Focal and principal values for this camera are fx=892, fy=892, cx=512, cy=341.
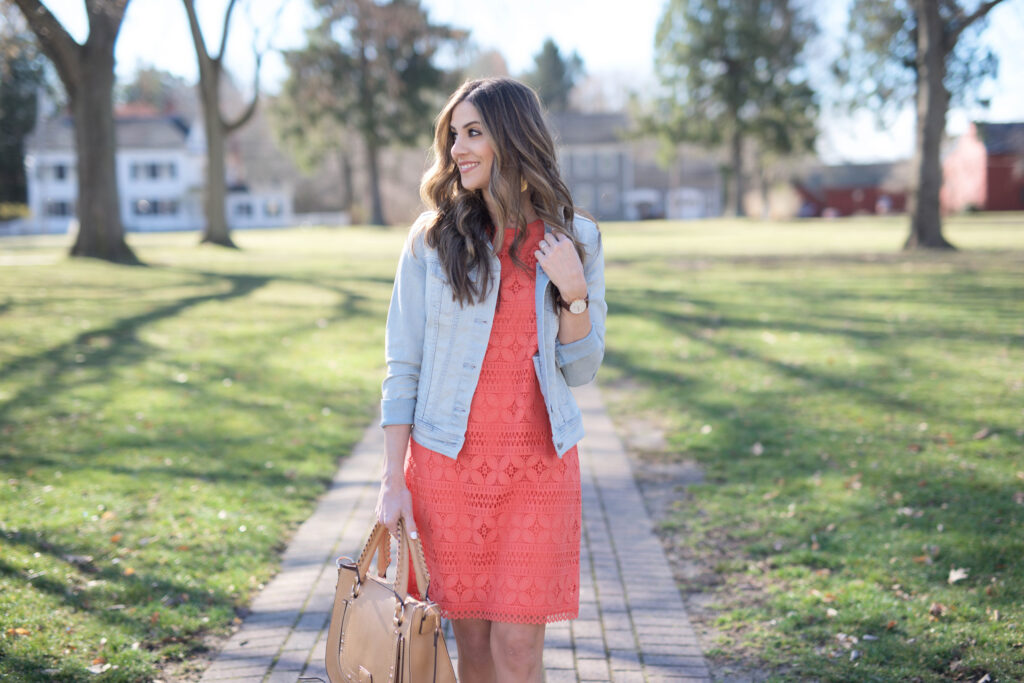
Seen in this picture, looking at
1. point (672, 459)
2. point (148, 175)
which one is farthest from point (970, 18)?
point (148, 175)

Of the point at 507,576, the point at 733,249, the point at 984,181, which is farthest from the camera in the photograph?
the point at 984,181

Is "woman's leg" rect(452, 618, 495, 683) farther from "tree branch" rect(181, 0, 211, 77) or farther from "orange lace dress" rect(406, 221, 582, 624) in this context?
"tree branch" rect(181, 0, 211, 77)

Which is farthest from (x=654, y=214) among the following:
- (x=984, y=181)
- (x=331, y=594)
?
(x=331, y=594)

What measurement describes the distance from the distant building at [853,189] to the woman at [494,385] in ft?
223

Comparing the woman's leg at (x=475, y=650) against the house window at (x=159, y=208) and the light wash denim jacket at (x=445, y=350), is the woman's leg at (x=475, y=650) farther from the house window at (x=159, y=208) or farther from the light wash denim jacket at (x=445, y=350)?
the house window at (x=159, y=208)

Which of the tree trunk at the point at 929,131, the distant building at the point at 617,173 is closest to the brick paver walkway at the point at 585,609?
the tree trunk at the point at 929,131

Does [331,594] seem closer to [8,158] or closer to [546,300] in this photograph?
[546,300]

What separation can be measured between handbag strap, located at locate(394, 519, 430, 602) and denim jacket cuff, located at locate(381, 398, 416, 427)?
272mm

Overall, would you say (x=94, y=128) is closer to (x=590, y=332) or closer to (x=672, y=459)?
Result: (x=672, y=459)

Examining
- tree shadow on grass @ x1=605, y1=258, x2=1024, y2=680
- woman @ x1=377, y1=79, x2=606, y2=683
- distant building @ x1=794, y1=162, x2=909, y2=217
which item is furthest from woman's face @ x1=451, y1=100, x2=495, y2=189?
distant building @ x1=794, y1=162, x2=909, y2=217

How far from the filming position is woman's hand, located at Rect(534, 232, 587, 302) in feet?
7.92

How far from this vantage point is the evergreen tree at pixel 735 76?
4738cm

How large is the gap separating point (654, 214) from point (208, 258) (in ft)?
178

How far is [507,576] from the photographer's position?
2459 mm
